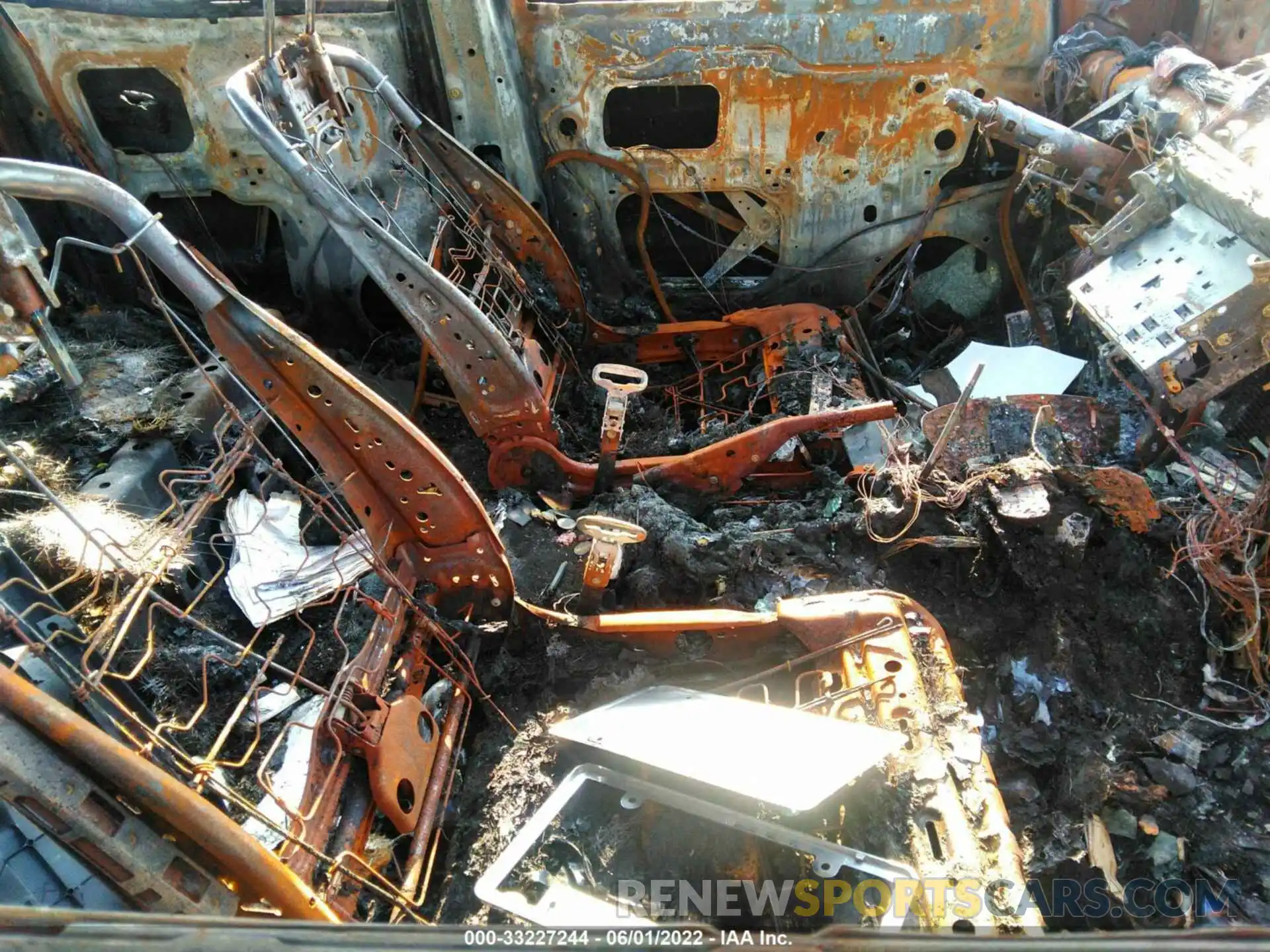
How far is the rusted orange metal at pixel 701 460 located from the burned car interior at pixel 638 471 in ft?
0.06

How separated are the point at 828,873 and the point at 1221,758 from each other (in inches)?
76.2

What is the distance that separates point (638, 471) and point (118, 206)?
7.43ft

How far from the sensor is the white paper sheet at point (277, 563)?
301 cm

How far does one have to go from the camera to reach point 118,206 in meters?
2.11

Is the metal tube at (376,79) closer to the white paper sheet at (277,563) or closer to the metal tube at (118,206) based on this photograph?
the metal tube at (118,206)

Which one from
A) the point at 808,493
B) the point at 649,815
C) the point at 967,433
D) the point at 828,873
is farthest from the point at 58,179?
the point at 967,433

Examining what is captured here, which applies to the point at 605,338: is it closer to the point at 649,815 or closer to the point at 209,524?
the point at 209,524

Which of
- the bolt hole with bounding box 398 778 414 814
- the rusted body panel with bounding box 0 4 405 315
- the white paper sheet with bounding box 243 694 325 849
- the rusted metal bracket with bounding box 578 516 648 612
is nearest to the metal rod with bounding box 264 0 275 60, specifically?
the rusted body panel with bounding box 0 4 405 315

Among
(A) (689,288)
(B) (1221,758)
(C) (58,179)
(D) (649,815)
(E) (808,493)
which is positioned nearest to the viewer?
(C) (58,179)

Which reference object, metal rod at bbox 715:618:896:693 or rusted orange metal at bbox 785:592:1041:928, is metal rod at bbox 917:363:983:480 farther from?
metal rod at bbox 715:618:896:693

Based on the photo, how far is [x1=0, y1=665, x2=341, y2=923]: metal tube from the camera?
5.13 feet

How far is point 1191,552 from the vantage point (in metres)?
3.02

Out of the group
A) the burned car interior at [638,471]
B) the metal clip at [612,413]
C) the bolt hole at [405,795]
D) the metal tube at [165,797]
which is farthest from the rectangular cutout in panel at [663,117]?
the metal tube at [165,797]

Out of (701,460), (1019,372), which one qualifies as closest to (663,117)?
(701,460)
